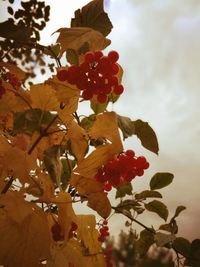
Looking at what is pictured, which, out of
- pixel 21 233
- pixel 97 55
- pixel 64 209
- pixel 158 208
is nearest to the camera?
pixel 21 233

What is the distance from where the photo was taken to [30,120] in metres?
1.41

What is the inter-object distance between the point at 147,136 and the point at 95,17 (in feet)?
2.03

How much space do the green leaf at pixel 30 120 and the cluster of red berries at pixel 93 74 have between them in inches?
6.8

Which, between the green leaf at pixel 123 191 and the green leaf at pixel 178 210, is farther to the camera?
the green leaf at pixel 123 191

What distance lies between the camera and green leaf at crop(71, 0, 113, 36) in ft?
5.52

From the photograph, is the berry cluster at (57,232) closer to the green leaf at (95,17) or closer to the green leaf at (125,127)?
the green leaf at (125,127)

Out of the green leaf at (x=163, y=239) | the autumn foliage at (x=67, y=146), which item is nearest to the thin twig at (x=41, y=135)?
the autumn foliage at (x=67, y=146)

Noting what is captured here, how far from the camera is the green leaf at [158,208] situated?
6.97ft

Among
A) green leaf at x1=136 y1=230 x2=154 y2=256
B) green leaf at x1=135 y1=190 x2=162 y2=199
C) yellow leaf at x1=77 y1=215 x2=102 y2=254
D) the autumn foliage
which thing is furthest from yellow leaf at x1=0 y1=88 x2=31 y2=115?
green leaf at x1=136 y1=230 x2=154 y2=256

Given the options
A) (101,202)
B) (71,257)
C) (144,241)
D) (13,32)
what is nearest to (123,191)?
(144,241)

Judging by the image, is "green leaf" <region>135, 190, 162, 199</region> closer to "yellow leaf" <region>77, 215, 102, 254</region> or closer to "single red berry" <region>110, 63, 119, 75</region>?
"yellow leaf" <region>77, 215, 102, 254</region>

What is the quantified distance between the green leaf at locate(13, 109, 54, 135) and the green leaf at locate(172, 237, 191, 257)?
987mm

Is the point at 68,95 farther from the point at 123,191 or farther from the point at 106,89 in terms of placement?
the point at 123,191

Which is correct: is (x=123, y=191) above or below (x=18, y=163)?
above
